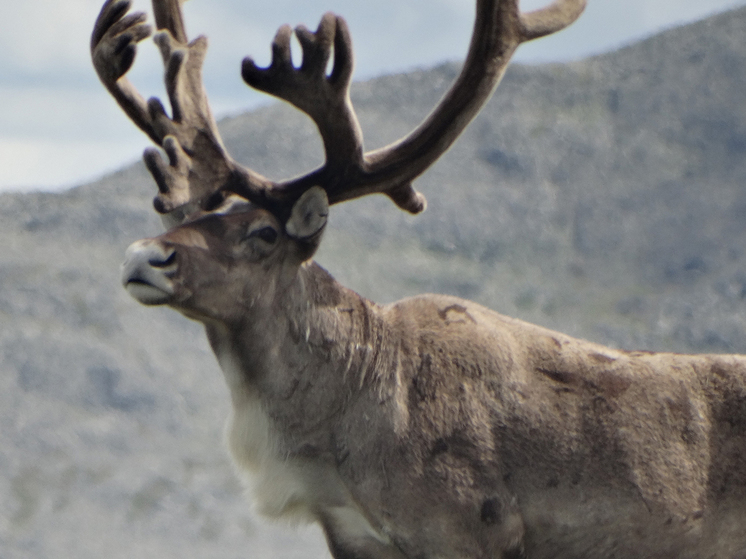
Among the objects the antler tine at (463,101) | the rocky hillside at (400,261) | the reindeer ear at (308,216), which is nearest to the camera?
the reindeer ear at (308,216)

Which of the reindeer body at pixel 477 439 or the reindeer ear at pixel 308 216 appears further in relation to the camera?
the reindeer ear at pixel 308 216

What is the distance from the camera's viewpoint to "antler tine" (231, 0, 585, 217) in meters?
7.58

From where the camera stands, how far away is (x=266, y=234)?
7.42m

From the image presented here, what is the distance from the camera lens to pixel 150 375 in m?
96.6

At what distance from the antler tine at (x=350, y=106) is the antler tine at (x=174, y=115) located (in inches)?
19.3

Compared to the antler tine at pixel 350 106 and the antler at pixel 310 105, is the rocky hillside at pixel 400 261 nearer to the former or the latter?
the antler at pixel 310 105

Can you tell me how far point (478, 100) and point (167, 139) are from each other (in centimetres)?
241

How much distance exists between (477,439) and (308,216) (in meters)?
2.03

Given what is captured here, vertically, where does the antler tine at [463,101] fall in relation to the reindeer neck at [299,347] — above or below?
above

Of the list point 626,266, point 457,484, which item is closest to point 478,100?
point 457,484

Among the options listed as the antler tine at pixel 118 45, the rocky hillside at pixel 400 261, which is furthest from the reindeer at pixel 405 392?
the rocky hillside at pixel 400 261

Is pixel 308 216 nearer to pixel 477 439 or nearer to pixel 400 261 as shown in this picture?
pixel 477 439

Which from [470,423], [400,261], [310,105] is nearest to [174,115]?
[310,105]

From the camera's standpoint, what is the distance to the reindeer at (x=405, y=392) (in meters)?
7.04
